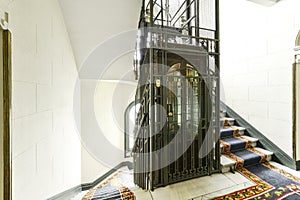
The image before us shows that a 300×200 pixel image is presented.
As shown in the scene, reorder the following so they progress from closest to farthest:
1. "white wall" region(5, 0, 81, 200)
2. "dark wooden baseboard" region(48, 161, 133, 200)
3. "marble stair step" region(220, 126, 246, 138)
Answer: "white wall" region(5, 0, 81, 200) < "dark wooden baseboard" region(48, 161, 133, 200) < "marble stair step" region(220, 126, 246, 138)

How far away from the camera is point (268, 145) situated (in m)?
2.98

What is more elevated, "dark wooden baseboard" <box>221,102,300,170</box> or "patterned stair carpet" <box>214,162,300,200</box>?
"dark wooden baseboard" <box>221,102,300,170</box>

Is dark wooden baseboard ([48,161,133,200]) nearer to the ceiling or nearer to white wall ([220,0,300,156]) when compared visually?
the ceiling

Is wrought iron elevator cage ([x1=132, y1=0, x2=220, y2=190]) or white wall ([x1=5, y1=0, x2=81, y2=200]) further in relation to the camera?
wrought iron elevator cage ([x1=132, y1=0, x2=220, y2=190])

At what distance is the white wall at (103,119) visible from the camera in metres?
4.42

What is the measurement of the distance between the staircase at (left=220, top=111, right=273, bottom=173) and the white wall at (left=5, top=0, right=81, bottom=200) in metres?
2.46

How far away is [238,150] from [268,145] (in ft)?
1.89

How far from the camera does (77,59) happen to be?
3.14 metres

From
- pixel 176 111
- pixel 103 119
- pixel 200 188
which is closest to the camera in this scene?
pixel 200 188

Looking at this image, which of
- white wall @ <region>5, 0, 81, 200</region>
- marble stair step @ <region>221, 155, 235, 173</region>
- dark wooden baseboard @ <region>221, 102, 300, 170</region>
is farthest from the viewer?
dark wooden baseboard @ <region>221, 102, 300, 170</region>

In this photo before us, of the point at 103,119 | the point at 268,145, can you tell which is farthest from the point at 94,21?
the point at 268,145

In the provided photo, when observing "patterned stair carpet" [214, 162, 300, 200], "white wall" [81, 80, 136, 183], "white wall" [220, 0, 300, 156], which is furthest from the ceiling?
"patterned stair carpet" [214, 162, 300, 200]

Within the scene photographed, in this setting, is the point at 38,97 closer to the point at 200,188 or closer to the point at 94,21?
the point at 94,21

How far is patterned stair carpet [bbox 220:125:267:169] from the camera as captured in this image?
2.69 meters
